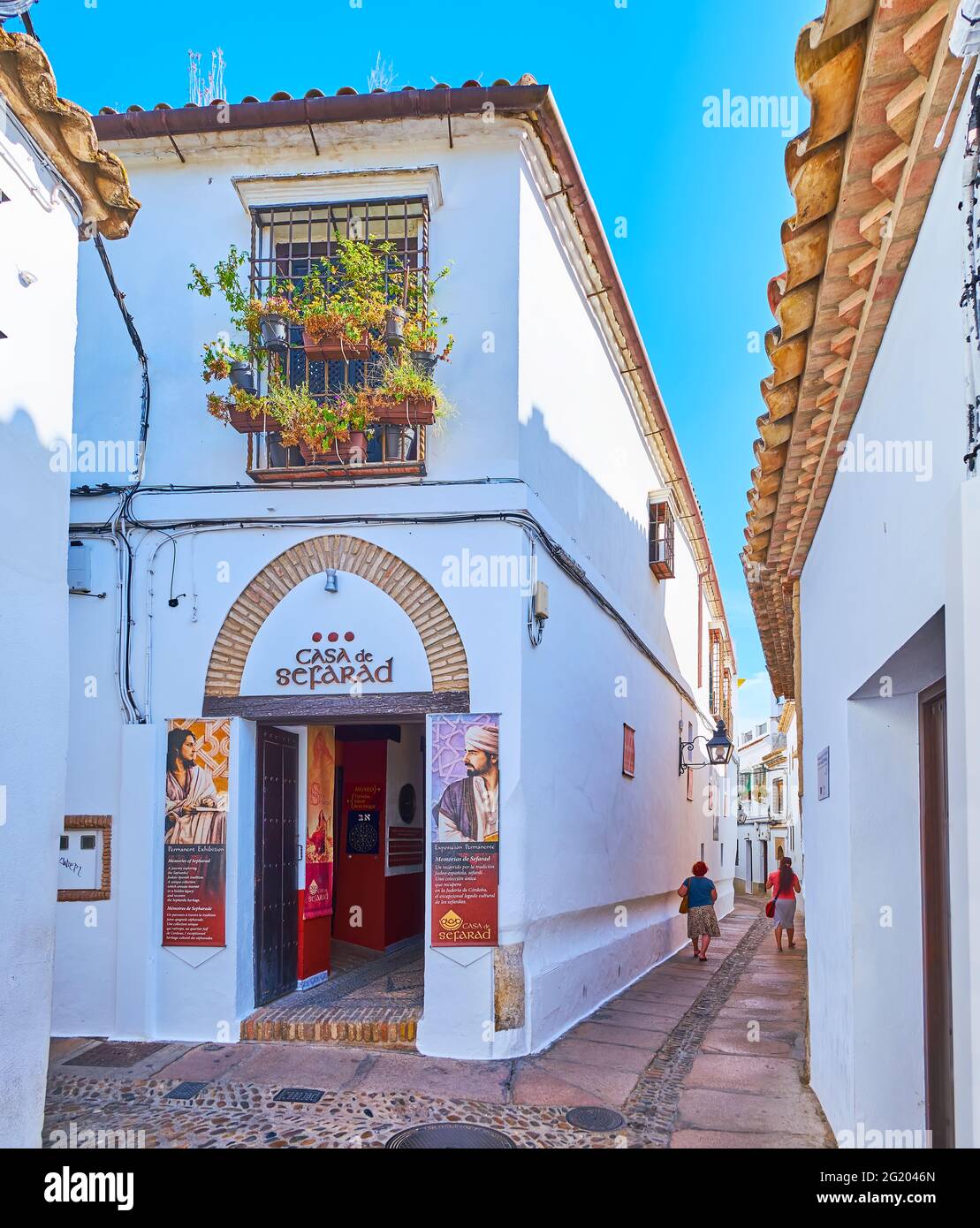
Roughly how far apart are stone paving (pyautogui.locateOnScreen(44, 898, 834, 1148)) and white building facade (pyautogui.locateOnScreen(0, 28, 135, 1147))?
1396 mm

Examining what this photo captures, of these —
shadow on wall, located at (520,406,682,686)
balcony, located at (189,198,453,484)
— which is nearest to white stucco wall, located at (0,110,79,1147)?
balcony, located at (189,198,453,484)

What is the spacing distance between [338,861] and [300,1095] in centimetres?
486

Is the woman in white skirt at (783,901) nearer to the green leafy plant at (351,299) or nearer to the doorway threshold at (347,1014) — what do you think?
the doorway threshold at (347,1014)

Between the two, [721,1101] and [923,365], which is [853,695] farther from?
[721,1101]

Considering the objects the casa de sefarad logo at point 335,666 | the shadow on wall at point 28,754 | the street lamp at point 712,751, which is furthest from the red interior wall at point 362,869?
the shadow on wall at point 28,754

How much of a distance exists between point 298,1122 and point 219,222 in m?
6.76

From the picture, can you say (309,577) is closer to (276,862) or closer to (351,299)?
(351,299)

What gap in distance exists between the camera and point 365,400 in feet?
27.0

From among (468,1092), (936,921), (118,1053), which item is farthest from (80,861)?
(936,921)

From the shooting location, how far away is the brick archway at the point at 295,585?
838cm

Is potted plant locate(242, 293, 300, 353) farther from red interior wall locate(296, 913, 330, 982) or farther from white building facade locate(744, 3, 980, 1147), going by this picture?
red interior wall locate(296, 913, 330, 982)

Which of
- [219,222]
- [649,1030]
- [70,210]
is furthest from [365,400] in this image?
[649,1030]

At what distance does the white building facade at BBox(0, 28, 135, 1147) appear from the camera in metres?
4.95

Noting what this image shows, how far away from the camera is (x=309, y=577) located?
27.9 ft
